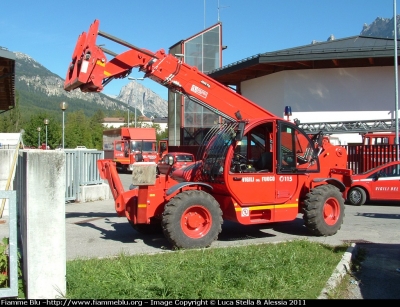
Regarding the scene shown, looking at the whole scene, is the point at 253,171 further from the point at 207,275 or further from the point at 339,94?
the point at 339,94

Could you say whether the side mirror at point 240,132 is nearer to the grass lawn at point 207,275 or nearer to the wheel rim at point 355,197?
the grass lawn at point 207,275

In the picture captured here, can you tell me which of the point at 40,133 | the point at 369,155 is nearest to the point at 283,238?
the point at 369,155

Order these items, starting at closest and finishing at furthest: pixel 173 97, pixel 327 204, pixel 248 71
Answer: pixel 327 204 → pixel 248 71 → pixel 173 97

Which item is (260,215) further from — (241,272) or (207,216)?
(241,272)

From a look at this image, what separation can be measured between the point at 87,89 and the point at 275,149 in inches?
157

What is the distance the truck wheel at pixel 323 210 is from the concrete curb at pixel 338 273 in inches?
71.8

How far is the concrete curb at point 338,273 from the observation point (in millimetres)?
5918

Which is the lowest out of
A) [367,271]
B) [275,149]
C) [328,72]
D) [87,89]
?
[367,271]

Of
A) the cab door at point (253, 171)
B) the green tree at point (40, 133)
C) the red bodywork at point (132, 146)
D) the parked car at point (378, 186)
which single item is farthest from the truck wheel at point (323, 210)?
the green tree at point (40, 133)

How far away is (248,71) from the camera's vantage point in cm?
3425

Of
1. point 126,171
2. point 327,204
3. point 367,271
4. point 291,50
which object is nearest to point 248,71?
point 291,50

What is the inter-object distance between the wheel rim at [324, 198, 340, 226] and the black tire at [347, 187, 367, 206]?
20.5 feet

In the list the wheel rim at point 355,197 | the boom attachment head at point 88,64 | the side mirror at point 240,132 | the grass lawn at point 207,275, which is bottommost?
the grass lawn at point 207,275

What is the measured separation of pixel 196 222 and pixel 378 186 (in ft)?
30.8
